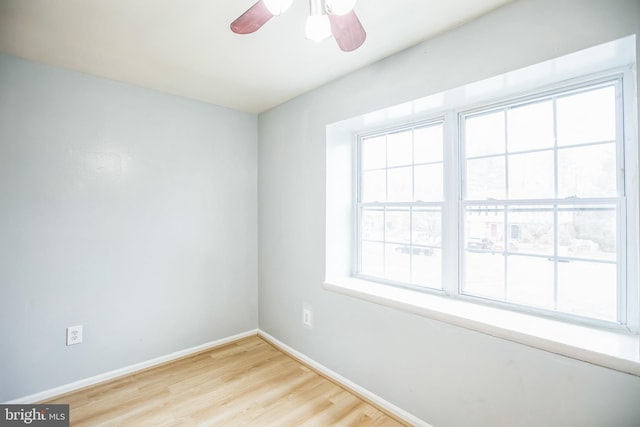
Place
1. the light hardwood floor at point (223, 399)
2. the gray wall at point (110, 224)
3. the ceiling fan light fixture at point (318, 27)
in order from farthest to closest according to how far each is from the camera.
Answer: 1. the gray wall at point (110, 224)
2. the light hardwood floor at point (223, 399)
3. the ceiling fan light fixture at point (318, 27)

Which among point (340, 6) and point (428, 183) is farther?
point (428, 183)

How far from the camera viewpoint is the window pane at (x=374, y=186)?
2518mm

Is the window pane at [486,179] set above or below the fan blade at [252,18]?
below

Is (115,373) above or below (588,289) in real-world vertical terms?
below

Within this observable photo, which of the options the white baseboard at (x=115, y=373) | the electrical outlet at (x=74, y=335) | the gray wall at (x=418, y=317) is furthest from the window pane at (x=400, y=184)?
the electrical outlet at (x=74, y=335)


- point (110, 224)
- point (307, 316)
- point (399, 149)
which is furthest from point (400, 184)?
point (110, 224)

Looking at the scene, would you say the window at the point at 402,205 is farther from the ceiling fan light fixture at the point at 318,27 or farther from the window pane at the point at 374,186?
the ceiling fan light fixture at the point at 318,27

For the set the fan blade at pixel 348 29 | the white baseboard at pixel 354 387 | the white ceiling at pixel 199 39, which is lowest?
the white baseboard at pixel 354 387

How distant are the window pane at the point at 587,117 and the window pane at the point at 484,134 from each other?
0.30 m

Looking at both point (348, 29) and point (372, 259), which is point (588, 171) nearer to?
point (348, 29)

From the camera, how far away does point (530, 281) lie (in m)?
1.72

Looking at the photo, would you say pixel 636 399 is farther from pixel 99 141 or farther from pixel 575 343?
pixel 99 141

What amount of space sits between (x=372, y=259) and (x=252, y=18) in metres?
1.98

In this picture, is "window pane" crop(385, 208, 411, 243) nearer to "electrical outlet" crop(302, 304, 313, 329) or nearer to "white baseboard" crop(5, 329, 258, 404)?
"electrical outlet" crop(302, 304, 313, 329)
